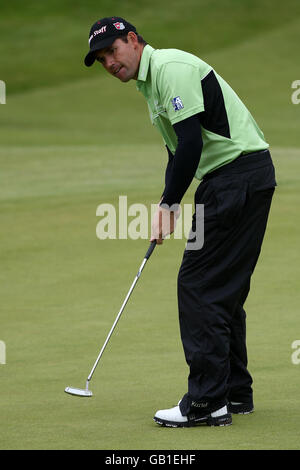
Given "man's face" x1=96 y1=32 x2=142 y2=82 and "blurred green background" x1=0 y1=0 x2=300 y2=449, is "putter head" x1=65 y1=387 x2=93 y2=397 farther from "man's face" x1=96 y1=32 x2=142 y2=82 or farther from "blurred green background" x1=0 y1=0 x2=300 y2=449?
"man's face" x1=96 y1=32 x2=142 y2=82

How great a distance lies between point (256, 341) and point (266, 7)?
35.0 meters

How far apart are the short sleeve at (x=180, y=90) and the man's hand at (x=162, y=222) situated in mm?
439

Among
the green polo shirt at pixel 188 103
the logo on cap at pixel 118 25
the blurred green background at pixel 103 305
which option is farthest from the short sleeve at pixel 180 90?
the blurred green background at pixel 103 305

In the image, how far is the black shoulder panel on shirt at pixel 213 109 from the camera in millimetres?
4750

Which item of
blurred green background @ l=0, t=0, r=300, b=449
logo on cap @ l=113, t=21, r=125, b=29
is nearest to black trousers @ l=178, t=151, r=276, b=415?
blurred green background @ l=0, t=0, r=300, b=449

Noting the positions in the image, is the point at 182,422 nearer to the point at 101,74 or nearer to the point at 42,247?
the point at 42,247

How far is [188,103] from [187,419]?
1.40 metres

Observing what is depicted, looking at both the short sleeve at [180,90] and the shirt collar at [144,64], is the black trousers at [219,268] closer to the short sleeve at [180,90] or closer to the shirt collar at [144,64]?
the short sleeve at [180,90]

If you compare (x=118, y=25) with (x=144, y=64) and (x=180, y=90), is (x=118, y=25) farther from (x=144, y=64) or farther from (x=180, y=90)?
(x=180, y=90)

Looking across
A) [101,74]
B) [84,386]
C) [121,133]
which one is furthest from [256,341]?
[101,74]

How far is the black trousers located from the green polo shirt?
0.20 ft

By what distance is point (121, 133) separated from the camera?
82.8ft

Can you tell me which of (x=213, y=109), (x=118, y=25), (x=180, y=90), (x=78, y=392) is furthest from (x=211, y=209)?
(x=78, y=392)

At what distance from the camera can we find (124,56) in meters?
4.81
